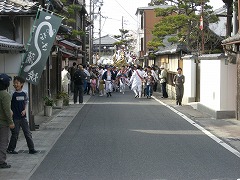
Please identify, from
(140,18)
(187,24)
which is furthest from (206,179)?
(140,18)

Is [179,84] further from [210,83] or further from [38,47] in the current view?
[38,47]

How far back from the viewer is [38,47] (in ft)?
41.3

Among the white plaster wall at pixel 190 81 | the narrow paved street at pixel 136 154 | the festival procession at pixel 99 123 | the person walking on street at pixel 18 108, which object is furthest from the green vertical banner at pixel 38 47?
the white plaster wall at pixel 190 81

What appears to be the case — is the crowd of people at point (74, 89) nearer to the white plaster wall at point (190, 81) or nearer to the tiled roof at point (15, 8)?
the white plaster wall at point (190, 81)

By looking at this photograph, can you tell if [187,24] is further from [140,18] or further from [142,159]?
[140,18]

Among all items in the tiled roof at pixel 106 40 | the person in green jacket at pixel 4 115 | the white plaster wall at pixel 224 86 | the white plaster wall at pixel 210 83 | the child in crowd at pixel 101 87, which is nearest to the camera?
the person in green jacket at pixel 4 115

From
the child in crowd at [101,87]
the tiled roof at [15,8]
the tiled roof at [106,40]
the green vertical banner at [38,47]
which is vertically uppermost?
the tiled roof at [106,40]

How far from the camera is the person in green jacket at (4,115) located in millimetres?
8156

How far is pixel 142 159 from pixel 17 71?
6.30m

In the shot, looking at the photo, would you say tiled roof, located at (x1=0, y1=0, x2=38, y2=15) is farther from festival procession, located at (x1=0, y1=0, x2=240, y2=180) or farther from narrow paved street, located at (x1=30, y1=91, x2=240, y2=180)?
narrow paved street, located at (x1=30, y1=91, x2=240, y2=180)

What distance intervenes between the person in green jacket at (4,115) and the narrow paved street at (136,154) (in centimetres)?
75

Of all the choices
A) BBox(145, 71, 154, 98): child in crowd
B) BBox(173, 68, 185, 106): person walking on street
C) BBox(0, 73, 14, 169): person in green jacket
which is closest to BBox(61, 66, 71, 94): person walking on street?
BBox(145, 71, 154, 98): child in crowd

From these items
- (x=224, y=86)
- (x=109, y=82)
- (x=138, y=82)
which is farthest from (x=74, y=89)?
(x=224, y=86)

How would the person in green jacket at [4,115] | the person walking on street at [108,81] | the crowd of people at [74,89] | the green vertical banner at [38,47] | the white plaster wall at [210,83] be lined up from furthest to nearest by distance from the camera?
1. the person walking on street at [108,81]
2. the white plaster wall at [210,83]
3. the green vertical banner at [38,47]
4. the crowd of people at [74,89]
5. the person in green jacket at [4,115]
